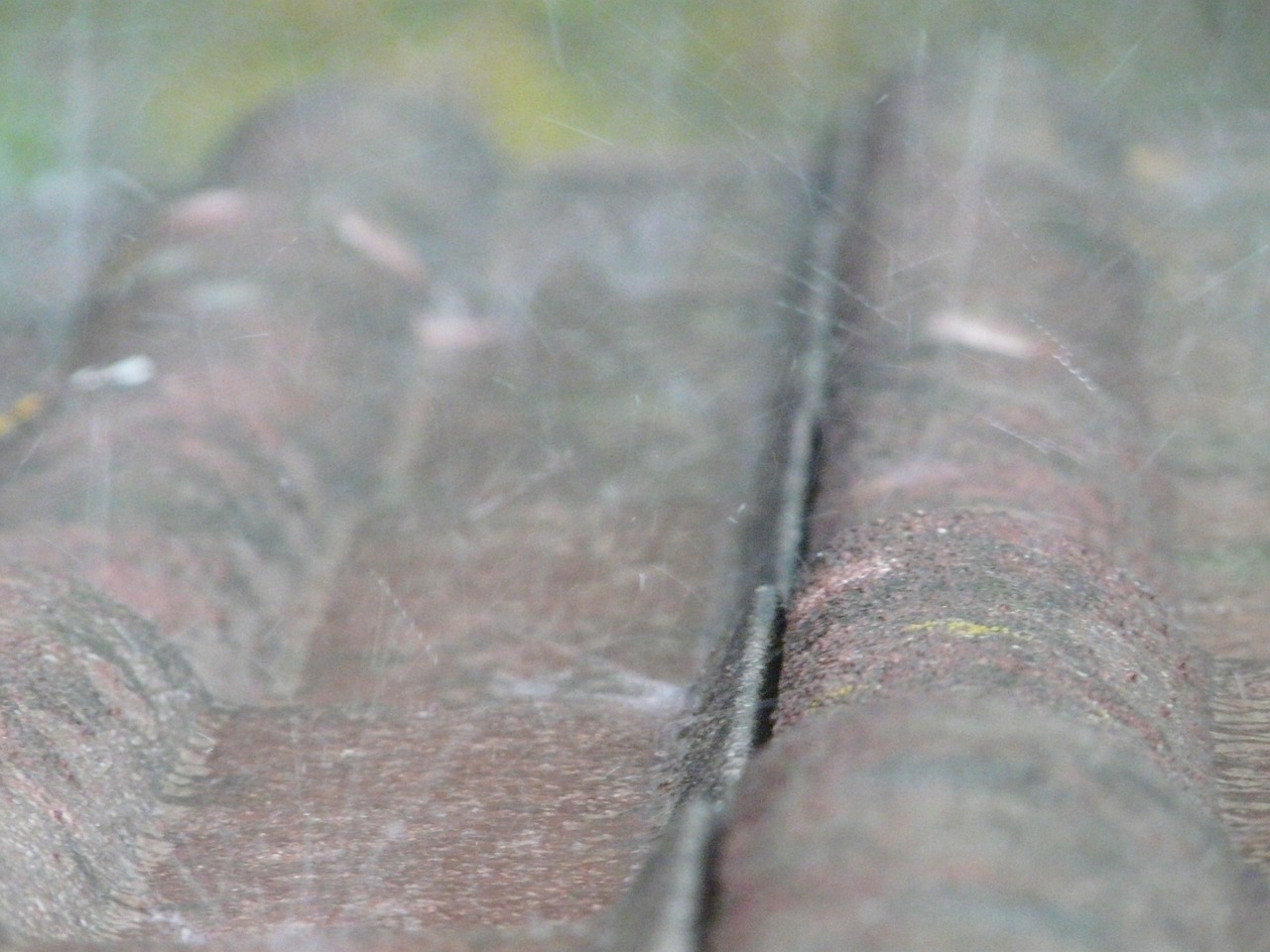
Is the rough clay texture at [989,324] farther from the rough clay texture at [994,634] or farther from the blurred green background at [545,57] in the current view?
the blurred green background at [545,57]

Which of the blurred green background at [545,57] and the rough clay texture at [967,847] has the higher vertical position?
the rough clay texture at [967,847]

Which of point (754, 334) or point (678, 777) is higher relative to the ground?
point (678, 777)

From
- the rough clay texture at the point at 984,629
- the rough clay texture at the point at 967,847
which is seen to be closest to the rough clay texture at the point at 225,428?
the rough clay texture at the point at 984,629

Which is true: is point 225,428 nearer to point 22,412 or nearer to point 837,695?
point 22,412

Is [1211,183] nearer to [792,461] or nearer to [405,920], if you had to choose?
[792,461]

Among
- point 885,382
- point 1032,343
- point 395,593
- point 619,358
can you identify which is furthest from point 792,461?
point 619,358

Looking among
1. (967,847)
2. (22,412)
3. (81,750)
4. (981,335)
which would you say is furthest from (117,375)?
(967,847)

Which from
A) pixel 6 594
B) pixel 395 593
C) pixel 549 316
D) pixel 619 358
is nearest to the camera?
pixel 6 594
